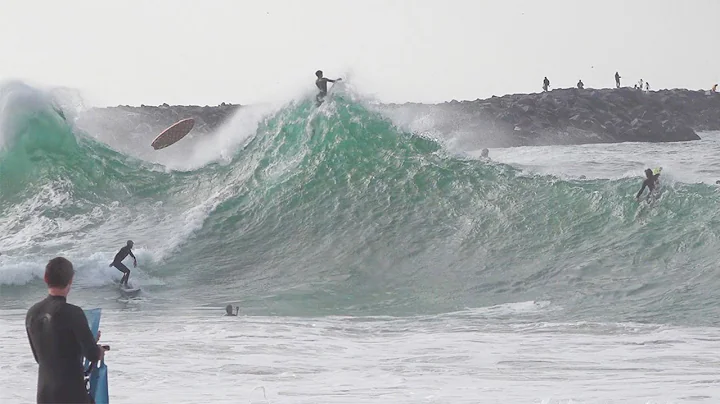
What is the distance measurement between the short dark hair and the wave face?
812 cm

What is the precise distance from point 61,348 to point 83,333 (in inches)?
5.0

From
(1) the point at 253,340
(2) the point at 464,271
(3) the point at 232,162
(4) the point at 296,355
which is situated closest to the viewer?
(4) the point at 296,355

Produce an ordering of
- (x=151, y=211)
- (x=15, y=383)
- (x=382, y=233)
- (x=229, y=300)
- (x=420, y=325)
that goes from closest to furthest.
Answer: (x=15, y=383), (x=420, y=325), (x=229, y=300), (x=382, y=233), (x=151, y=211)

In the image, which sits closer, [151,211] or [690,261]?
[690,261]

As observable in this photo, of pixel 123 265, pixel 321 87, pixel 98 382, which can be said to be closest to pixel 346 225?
pixel 123 265

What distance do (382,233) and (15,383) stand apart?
32.0 ft

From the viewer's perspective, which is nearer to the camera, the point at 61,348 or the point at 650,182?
the point at 61,348

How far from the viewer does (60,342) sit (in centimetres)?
389

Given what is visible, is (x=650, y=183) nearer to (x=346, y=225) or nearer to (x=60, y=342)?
(x=346, y=225)

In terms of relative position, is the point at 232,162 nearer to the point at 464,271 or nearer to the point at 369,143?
the point at 369,143

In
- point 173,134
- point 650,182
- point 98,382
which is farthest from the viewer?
point 173,134

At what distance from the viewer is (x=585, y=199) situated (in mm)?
16891

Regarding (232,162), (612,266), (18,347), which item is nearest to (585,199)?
(612,266)

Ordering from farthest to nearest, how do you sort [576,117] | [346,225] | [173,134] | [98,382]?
[576,117] < [173,134] < [346,225] < [98,382]
